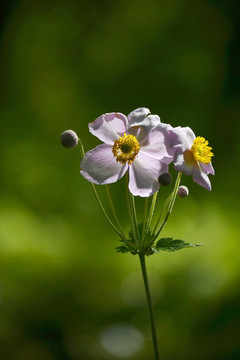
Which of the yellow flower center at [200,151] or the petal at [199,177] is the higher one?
the yellow flower center at [200,151]

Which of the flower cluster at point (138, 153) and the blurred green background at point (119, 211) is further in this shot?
the blurred green background at point (119, 211)

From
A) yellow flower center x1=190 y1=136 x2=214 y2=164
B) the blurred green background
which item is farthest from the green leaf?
the blurred green background

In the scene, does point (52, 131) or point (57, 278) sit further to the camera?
point (52, 131)

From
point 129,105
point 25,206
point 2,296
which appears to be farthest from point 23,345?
point 129,105

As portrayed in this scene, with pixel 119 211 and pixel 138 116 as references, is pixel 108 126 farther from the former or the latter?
pixel 119 211

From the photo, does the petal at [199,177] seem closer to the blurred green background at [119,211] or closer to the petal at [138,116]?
the petal at [138,116]

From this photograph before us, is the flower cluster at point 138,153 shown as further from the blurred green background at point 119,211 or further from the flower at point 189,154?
the blurred green background at point 119,211

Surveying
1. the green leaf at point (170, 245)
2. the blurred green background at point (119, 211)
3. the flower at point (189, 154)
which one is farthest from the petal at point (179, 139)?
the blurred green background at point (119, 211)

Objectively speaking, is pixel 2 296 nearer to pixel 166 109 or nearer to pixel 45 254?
pixel 45 254
